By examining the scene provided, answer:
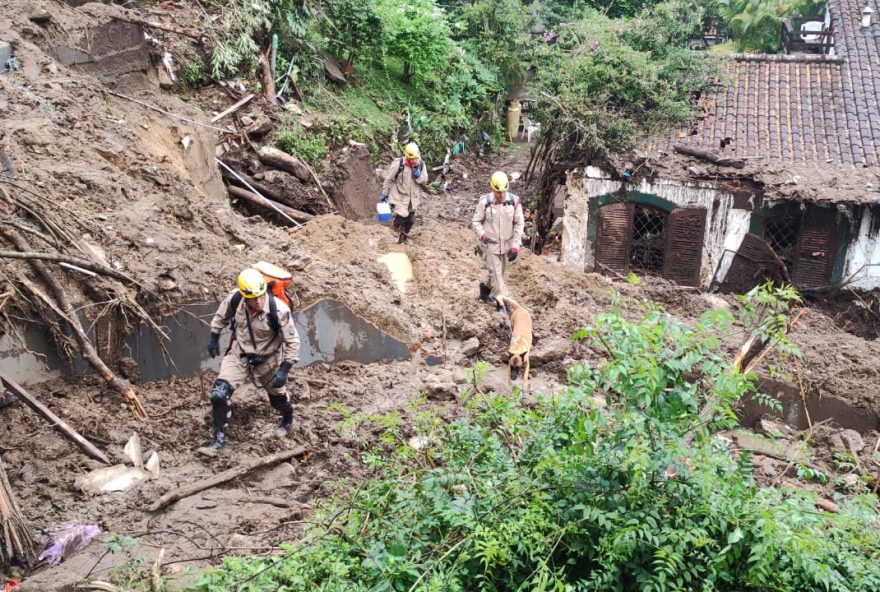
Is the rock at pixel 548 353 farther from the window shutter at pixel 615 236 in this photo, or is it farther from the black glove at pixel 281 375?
the window shutter at pixel 615 236

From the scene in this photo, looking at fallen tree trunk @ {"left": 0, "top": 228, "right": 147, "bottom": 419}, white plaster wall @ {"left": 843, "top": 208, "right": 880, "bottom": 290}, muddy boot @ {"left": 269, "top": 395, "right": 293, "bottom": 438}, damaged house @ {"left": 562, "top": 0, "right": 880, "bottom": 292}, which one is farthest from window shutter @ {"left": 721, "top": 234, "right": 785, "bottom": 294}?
fallen tree trunk @ {"left": 0, "top": 228, "right": 147, "bottom": 419}

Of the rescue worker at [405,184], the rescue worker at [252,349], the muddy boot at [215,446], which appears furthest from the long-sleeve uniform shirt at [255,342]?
the rescue worker at [405,184]

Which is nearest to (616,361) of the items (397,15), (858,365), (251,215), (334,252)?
(334,252)

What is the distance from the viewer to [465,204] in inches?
658

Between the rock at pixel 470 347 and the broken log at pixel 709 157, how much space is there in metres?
6.60

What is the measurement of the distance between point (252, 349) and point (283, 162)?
6.28 meters

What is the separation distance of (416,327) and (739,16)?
1659 cm

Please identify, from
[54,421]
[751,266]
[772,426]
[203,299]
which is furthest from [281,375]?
[751,266]

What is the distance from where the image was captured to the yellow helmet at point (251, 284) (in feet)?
22.0

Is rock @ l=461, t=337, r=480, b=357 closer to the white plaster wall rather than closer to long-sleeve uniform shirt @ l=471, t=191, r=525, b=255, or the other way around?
long-sleeve uniform shirt @ l=471, t=191, r=525, b=255

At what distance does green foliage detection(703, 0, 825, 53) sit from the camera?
837 inches

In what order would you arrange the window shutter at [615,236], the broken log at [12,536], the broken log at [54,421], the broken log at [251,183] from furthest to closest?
the window shutter at [615,236], the broken log at [251,183], the broken log at [54,421], the broken log at [12,536]

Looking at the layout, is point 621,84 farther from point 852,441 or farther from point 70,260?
point 70,260

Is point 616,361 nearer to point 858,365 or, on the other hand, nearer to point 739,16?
point 858,365
